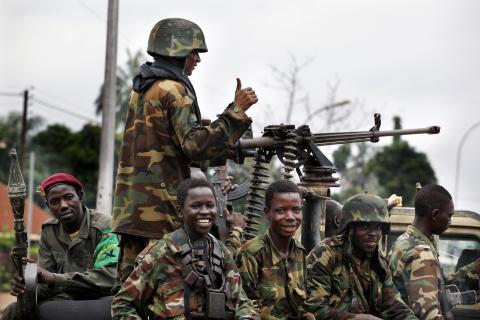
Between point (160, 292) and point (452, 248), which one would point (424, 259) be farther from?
point (452, 248)

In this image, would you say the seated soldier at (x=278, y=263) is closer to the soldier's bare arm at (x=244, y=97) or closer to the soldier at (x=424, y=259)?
the soldier's bare arm at (x=244, y=97)

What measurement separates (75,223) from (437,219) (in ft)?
7.34

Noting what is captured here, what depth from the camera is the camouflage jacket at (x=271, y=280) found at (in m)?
6.91

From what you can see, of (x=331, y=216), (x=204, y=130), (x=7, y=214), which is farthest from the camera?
(x=7, y=214)

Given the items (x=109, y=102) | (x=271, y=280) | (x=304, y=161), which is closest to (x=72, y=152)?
(x=109, y=102)

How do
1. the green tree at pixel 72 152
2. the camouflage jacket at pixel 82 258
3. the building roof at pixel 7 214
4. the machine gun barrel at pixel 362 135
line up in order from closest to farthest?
1. the camouflage jacket at pixel 82 258
2. the machine gun barrel at pixel 362 135
3. the building roof at pixel 7 214
4. the green tree at pixel 72 152

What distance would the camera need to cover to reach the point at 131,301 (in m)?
6.28

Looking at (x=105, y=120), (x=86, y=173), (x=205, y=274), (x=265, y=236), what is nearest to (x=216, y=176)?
(x=265, y=236)

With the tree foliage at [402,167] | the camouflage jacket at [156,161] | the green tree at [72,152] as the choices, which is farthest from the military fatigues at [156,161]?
the green tree at [72,152]

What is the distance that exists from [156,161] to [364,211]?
127 cm

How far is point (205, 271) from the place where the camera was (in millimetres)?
6363

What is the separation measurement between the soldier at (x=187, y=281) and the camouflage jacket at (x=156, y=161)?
432mm

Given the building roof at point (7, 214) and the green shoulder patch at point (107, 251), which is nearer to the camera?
the green shoulder patch at point (107, 251)

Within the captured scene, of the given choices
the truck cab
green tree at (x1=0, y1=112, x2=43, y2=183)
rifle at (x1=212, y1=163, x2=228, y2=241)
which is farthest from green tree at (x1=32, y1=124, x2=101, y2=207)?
rifle at (x1=212, y1=163, x2=228, y2=241)
